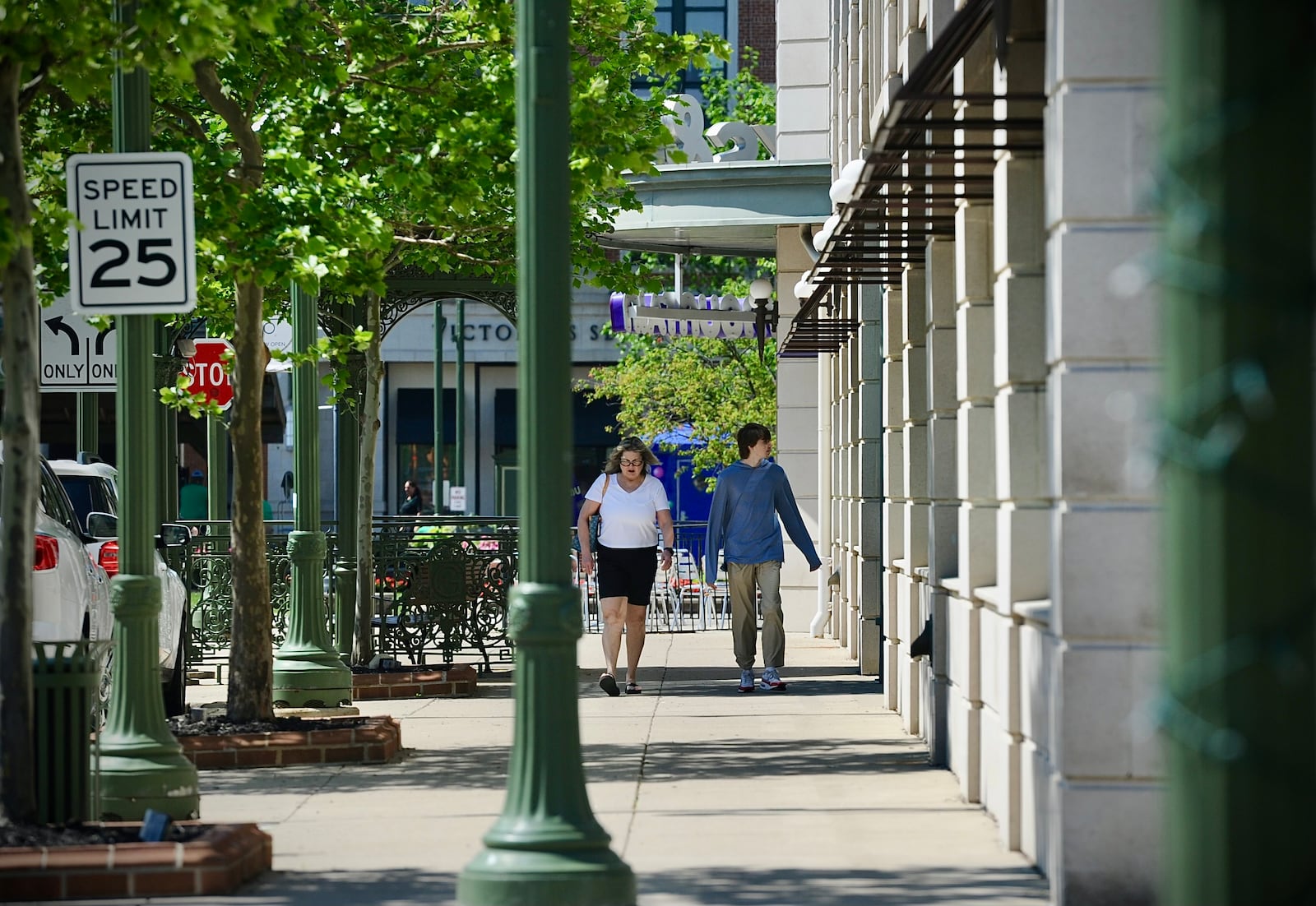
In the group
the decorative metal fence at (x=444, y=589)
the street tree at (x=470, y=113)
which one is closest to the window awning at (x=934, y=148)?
the street tree at (x=470, y=113)

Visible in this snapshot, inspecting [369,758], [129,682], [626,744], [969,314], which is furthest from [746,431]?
[129,682]

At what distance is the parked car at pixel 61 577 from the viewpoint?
10867 millimetres

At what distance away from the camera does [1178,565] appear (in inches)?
93.7

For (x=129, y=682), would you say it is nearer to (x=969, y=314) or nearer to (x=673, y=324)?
(x=969, y=314)

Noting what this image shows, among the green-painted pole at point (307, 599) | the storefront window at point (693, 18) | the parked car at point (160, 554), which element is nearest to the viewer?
the parked car at point (160, 554)

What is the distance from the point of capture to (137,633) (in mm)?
8430

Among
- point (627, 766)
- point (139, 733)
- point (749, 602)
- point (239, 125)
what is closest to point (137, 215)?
point (139, 733)

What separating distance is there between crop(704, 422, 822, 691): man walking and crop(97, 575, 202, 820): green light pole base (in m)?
6.78

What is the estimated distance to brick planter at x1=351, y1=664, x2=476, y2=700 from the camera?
15.1 m

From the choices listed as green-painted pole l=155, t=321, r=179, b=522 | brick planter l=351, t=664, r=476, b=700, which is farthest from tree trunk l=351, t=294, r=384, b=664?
green-painted pole l=155, t=321, r=179, b=522

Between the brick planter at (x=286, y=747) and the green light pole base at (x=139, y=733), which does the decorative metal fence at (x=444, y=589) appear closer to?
the brick planter at (x=286, y=747)

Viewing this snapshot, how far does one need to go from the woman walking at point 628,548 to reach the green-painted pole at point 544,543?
8.06 m

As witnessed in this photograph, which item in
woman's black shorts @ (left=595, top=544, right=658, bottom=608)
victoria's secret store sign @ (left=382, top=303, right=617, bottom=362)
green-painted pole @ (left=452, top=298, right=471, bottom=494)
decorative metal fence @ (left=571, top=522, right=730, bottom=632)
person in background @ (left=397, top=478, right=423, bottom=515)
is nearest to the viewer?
woman's black shorts @ (left=595, top=544, right=658, bottom=608)

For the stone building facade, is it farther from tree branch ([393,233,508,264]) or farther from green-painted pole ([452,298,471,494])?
green-painted pole ([452,298,471,494])
